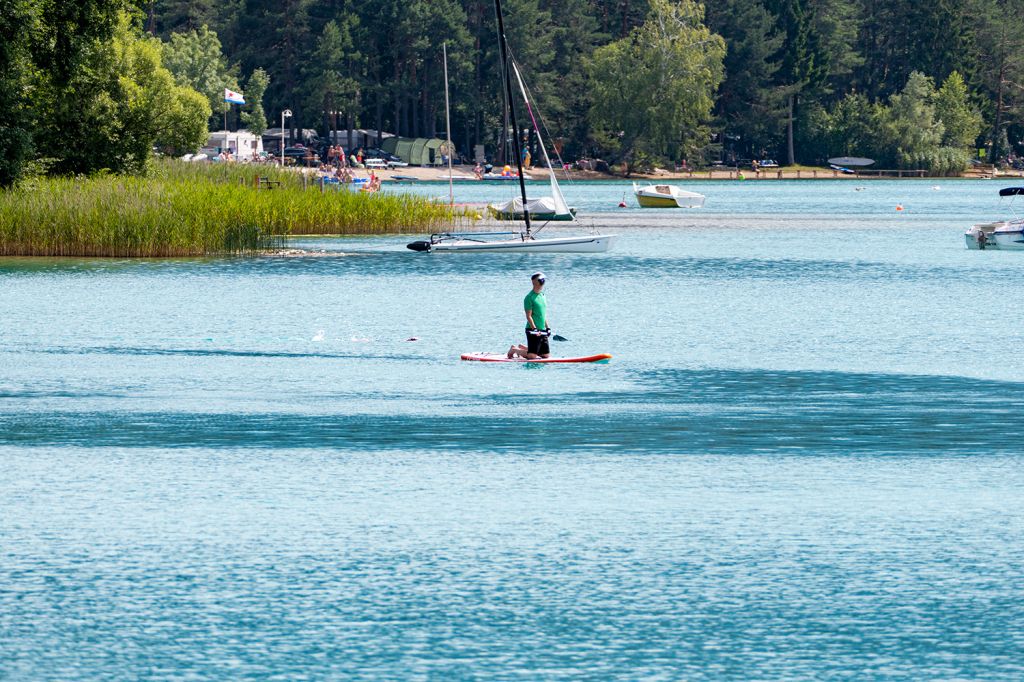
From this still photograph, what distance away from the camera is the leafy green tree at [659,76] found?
18150 cm

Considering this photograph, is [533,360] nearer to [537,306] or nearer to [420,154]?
[537,306]

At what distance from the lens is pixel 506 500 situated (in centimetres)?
1830

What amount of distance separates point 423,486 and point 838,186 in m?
176

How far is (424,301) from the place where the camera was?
47219mm

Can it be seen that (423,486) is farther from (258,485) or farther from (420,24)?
(420,24)

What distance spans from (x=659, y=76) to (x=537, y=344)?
15402cm

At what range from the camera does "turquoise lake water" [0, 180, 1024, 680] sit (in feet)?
43.1

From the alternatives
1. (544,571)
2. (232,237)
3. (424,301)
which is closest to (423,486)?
(544,571)

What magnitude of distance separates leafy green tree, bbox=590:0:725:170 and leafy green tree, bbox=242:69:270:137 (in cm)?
3424

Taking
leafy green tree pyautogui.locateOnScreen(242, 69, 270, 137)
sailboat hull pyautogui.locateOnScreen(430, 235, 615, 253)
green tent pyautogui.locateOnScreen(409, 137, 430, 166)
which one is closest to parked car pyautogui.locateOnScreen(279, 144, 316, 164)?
leafy green tree pyautogui.locateOnScreen(242, 69, 270, 137)

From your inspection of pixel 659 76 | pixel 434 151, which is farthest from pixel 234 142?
pixel 659 76

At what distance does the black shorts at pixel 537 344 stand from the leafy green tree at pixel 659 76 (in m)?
153

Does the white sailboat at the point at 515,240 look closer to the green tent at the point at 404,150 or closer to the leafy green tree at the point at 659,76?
the leafy green tree at the point at 659,76

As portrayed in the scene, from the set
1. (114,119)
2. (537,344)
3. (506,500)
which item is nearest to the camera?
(506,500)
